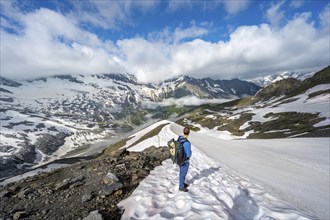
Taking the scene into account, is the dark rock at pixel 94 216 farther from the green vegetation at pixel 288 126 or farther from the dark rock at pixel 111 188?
the green vegetation at pixel 288 126

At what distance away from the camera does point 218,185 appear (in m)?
13.6

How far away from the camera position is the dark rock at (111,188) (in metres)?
11.9

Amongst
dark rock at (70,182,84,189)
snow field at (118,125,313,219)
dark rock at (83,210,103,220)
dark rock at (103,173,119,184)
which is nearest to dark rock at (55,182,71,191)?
dark rock at (70,182,84,189)

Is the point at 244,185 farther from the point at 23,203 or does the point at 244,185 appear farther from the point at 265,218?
the point at 23,203

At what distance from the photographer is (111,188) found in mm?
12289

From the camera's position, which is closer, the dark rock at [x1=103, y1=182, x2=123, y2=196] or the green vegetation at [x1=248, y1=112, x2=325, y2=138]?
the dark rock at [x1=103, y1=182, x2=123, y2=196]

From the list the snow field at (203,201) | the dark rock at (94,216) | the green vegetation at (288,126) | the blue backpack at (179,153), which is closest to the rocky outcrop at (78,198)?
the dark rock at (94,216)

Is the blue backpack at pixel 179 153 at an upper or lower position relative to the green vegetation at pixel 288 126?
upper

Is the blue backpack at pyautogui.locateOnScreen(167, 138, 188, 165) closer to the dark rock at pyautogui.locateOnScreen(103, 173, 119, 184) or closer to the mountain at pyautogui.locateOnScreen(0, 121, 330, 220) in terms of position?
the mountain at pyautogui.locateOnScreen(0, 121, 330, 220)

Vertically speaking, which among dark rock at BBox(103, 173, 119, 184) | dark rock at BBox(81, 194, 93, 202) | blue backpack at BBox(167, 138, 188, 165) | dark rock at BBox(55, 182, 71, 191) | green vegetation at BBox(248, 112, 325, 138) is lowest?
green vegetation at BBox(248, 112, 325, 138)

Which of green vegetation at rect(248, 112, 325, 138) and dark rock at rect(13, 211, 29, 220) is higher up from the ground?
dark rock at rect(13, 211, 29, 220)

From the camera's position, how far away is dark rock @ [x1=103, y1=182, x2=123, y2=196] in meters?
11.9

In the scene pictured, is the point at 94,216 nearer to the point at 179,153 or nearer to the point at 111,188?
the point at 111,188

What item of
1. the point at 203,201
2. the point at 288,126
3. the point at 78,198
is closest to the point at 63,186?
the point at 78,198
